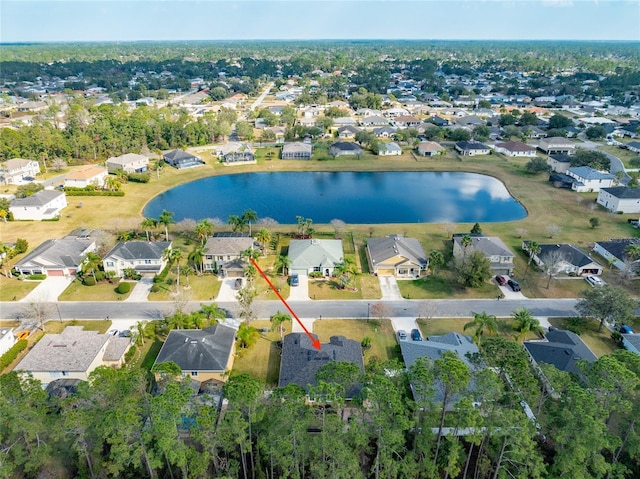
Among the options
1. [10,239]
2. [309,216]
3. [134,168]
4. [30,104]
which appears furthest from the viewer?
[30,104]

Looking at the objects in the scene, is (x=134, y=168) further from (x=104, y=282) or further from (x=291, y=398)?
(x=291, y=398)

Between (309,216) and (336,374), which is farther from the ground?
(336,374)

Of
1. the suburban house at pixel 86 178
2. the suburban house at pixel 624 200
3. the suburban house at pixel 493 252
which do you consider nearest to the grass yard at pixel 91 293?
the suburban house at pixel 86 178

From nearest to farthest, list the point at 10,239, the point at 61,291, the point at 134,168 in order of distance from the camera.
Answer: the point at 61,291, the point at 10,239, the point at 134,168

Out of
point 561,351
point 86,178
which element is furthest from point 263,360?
point 86,178

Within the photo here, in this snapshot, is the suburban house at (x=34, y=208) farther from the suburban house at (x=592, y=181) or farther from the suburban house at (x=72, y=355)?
the suburban house at (x=592, y=181)

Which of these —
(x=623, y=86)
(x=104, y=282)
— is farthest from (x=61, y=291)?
(x=623, y=86)

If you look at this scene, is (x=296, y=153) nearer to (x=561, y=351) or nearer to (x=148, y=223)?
(x=148, y=223)

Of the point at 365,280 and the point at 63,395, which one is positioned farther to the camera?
the point at 365,280
